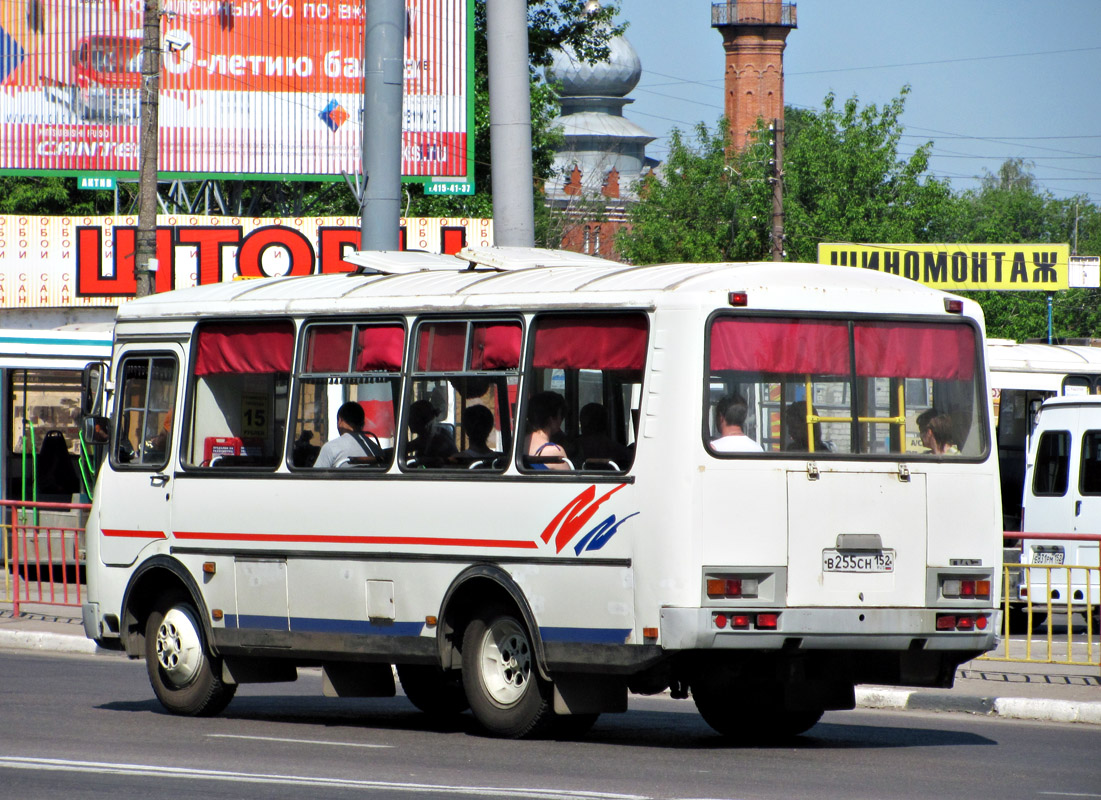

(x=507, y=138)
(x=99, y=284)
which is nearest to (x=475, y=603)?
(x=507, y=138)

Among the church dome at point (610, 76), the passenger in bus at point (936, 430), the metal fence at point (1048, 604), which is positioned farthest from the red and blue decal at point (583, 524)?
the church dome at point (610, 76)

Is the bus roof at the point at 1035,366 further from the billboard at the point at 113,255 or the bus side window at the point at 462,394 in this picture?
the bus side window at the point at 462,394

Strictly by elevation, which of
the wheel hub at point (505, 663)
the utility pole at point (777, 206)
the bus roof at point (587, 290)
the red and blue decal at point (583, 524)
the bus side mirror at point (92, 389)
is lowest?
the wheel hub at point (505, 663)

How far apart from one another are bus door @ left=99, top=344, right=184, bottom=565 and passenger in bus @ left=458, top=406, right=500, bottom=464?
2.41m

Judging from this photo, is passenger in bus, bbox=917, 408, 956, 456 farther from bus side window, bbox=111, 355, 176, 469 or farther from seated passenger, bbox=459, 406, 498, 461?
bus side window, bbox=111, 355, 176, 469

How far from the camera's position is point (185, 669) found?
1179 cm

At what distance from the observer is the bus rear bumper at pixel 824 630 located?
30.3 feet

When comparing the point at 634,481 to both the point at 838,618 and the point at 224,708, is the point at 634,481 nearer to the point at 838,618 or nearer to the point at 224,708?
the point at 838,618

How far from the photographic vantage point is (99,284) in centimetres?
3512

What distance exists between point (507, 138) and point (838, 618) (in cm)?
623

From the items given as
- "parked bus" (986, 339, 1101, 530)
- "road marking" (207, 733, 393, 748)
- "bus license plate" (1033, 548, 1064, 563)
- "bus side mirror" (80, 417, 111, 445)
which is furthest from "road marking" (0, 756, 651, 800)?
"parked bus" (986, 339, 1101, 530)

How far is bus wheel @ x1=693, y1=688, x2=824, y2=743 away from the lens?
10.7m

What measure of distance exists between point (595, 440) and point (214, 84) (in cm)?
2730

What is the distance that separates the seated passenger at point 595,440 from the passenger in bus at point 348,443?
55.7 inches
